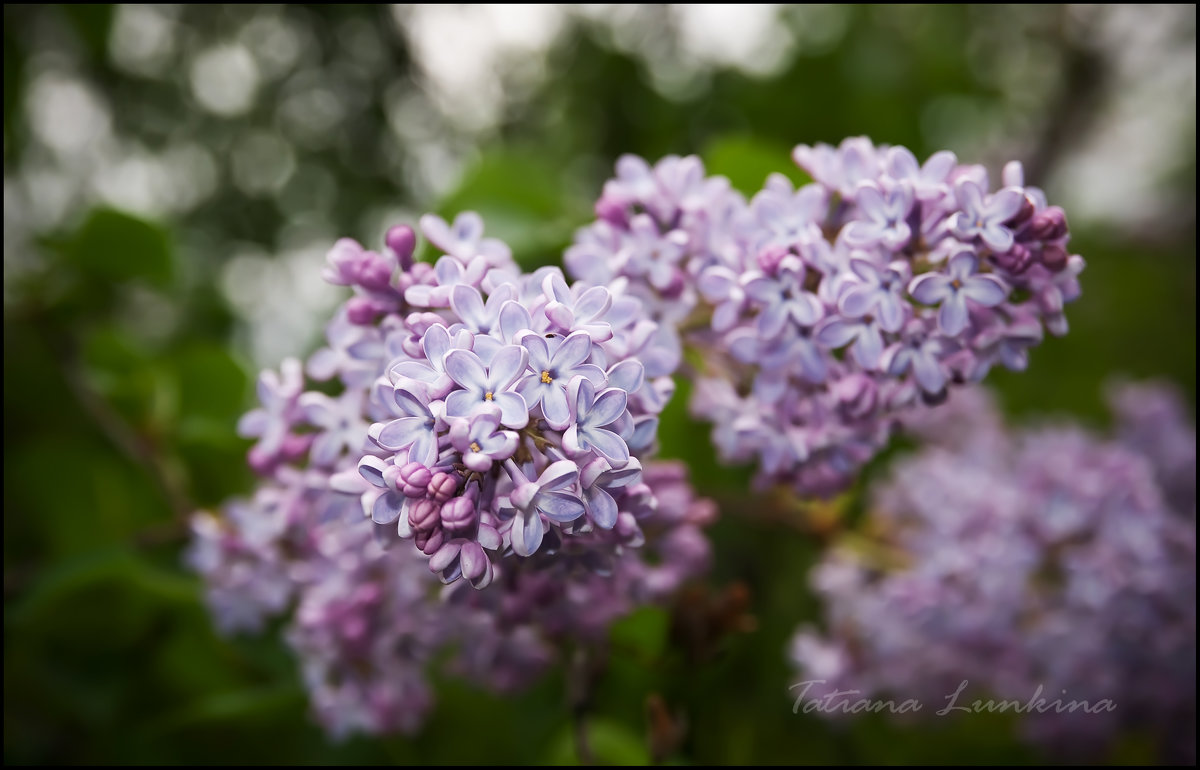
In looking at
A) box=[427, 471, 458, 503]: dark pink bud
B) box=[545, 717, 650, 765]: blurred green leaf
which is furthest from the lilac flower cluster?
box=[545, 717, 650, 765]: blurred green leaf

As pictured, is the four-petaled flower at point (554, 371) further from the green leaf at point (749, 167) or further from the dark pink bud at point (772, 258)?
the green leaf at point (749, 167)

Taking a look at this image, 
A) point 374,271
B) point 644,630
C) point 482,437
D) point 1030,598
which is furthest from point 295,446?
point 1030,598

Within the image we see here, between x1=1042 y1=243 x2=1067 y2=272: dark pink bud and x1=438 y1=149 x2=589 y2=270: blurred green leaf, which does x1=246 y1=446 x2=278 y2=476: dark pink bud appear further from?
x1=1042 y1=243 x2=1067 y2=272: dark pink bud

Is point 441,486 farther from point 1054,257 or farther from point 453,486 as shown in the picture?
point 1054,257

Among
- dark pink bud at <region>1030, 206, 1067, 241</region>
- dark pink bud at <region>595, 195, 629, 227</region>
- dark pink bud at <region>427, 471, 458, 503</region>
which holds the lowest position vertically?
dark pink bud at <region>427, 471, 458, 503</region>

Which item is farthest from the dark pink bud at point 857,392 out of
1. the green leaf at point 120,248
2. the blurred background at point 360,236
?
the green leaf at point 120,248
